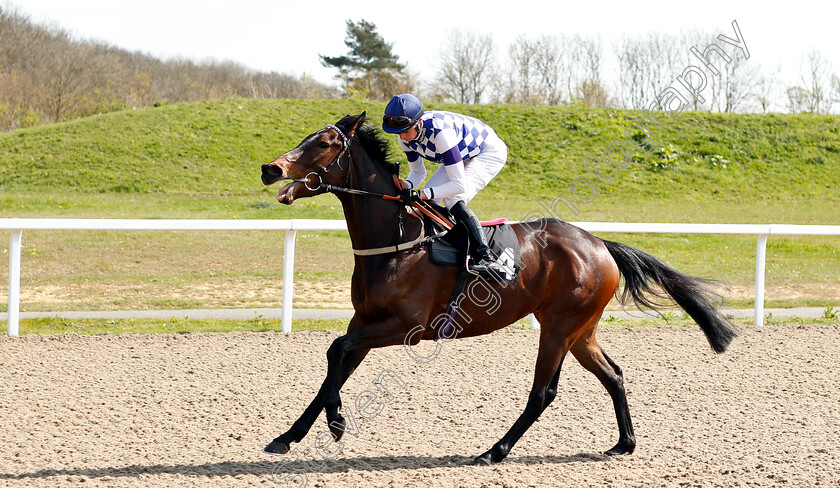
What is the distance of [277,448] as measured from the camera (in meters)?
3.78

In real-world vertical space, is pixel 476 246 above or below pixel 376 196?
below

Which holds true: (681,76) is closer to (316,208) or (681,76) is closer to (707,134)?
(316,208)

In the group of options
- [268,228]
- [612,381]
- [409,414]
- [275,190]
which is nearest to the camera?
[612,381]

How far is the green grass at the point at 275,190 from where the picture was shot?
11.0m

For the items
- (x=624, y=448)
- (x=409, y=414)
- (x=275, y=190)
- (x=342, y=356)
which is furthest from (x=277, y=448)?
(x=275, y=190)

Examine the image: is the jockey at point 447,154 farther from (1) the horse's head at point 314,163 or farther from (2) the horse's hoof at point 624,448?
(2) the horse's hoof at point 624,448

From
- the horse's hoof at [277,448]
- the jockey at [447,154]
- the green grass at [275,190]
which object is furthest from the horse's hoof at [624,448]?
the green grass at [275,190]

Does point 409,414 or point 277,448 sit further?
point 409,414

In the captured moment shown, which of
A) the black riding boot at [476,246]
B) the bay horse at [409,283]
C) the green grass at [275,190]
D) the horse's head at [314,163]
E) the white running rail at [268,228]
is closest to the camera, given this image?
the horse's head at [314,163]

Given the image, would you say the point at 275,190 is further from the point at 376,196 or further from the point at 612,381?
the point at 612,381

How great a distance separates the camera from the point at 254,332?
713cm

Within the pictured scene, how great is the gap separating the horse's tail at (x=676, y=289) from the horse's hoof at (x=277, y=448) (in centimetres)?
219

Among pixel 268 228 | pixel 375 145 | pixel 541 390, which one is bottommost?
A: pixel 541 390

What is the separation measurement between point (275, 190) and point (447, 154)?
59.5 ft
